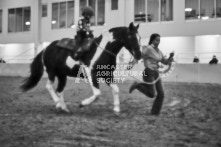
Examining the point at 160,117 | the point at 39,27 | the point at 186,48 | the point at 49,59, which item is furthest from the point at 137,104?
the point at 39,27

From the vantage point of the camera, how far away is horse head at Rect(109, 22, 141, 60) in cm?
784

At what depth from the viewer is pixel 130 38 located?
788 cm

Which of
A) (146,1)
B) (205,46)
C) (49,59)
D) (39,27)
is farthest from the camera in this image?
(39,27)

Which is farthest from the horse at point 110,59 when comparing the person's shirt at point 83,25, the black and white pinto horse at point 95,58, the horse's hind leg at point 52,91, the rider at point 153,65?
the horse's hind leg at point 52,91

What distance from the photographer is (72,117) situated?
8.03m

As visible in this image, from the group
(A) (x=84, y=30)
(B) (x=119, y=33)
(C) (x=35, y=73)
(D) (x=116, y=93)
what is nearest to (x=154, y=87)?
(D) (x=116, y=93)

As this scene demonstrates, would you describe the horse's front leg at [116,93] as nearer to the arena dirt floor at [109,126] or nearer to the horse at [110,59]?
the horse at [110,59]

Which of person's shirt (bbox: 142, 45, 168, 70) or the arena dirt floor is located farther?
person's shirt (bbox: 142, 45, 168, 70)

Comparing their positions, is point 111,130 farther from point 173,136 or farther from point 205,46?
point 205,46

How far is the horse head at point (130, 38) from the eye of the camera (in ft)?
25.7

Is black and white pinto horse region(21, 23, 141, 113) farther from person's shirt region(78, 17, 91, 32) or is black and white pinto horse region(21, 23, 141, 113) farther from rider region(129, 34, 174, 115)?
person's shirt region(78, 17, 91, 32)

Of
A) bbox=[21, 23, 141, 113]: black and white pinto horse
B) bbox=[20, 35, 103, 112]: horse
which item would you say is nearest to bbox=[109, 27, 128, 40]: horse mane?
bbox=[21, 23, 141, 113]: black and white pinto horse

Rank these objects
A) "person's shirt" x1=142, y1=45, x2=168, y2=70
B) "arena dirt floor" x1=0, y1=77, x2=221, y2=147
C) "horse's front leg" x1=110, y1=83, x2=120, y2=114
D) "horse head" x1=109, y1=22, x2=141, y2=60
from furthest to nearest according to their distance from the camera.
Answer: "horse's front leg" x1=110, y1=83, x2=120, y2=114
"person's shirt" x1=142, y1=45, x2=168, y2=70
"horse head" x1=109, y1=22, x2=141, y2=60
"arena dirt floor" x1=0, y1=77, x2=221, y2=147

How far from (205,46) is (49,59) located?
1824 cm
